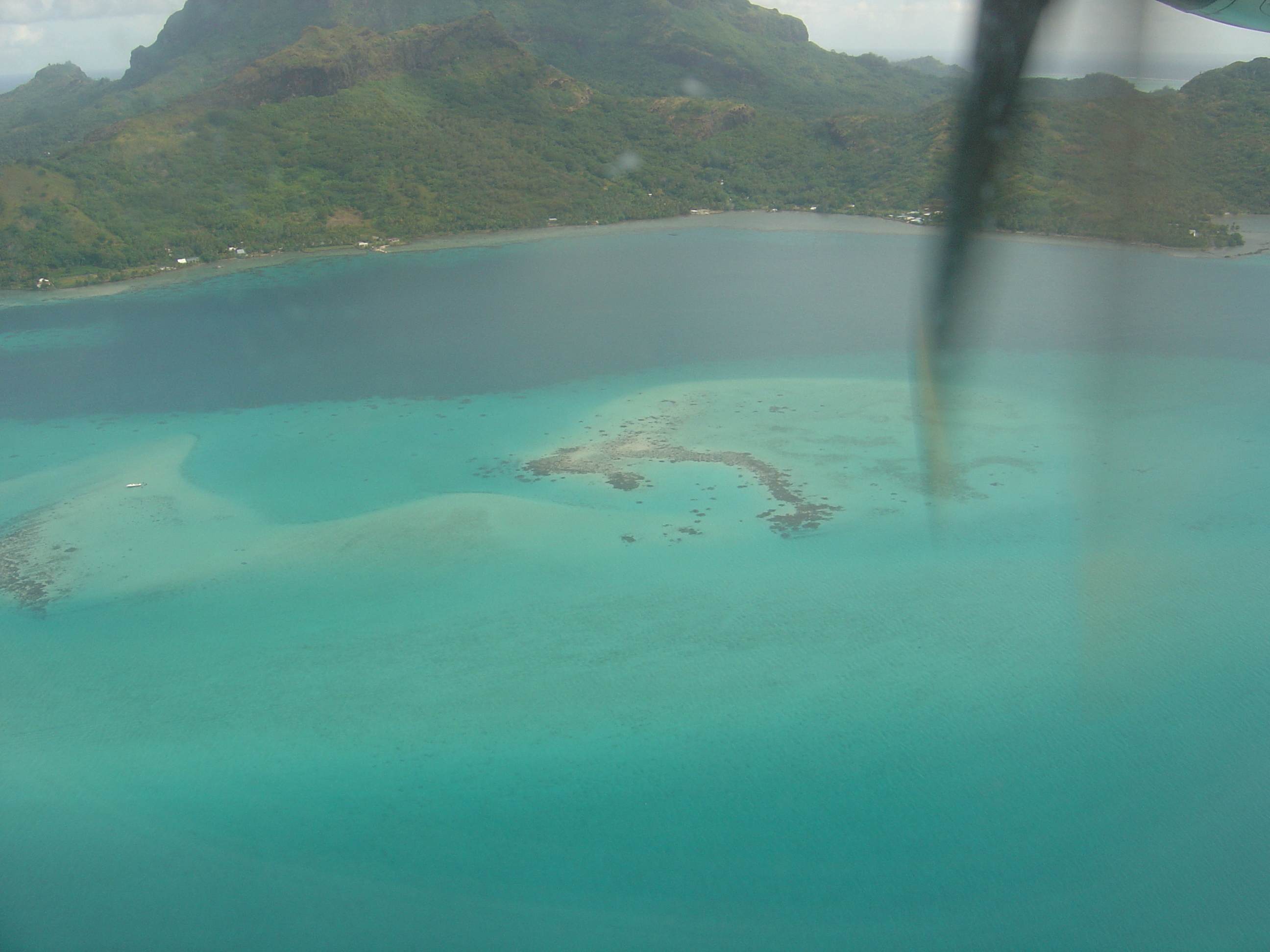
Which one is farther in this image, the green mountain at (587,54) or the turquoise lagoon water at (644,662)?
the green mountain at (587,54)

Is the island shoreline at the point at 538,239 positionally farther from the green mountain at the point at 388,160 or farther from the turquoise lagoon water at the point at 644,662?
the turquoise lagoon water at the point at 644,662

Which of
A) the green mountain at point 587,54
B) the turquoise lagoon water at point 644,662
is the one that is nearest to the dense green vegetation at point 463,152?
the green mountain at point 587,54

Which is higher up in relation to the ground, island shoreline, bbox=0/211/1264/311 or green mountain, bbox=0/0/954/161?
green mountain, bbox=0/0/954/161

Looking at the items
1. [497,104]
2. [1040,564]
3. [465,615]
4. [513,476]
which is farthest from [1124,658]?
[497,104]

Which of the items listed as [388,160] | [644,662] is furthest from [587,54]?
[644,662]

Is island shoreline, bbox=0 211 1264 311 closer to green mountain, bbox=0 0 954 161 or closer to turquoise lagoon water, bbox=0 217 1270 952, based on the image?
turquoise lagoon water, bbox=0 217 1270 952

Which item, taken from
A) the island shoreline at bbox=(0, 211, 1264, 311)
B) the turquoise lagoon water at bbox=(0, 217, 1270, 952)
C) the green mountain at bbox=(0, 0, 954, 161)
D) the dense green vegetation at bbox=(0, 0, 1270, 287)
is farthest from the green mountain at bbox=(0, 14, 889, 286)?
the turquoise lagoon water at bbox=(0, 217, 1270, 952)
